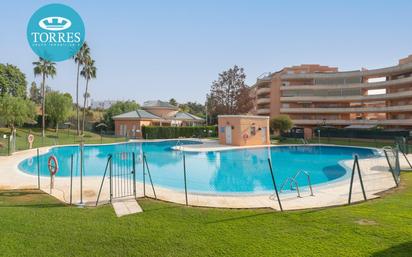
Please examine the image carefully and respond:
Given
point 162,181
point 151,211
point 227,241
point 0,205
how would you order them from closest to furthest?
1. point 227,241
2. point 151,211
3. point 0,205
4. point 162,181

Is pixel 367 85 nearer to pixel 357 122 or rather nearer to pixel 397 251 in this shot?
pixel 357 122

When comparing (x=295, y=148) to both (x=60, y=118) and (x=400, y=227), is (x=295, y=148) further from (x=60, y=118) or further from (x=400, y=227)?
(x=60, y=118)

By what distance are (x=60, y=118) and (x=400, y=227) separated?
51011 mm

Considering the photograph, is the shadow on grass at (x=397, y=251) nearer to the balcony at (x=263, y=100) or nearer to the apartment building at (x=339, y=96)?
the apartment building at (x=339, y=96)

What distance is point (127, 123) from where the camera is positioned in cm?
4484

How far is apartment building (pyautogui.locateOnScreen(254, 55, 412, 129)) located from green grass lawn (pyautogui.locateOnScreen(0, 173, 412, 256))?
44221mm

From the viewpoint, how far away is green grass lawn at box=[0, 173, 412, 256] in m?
5.00

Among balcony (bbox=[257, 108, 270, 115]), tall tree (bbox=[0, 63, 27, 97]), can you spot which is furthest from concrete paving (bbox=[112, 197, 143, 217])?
tall tree (bbox=[0, 63, 27, 97])

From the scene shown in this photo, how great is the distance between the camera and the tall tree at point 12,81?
48694 mm

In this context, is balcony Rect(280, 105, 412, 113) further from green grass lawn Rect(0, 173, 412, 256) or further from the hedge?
green grass lawn Rect(0, 173, 412, 256)

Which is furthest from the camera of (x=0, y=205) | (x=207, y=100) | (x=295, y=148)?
(x=207, y=100)

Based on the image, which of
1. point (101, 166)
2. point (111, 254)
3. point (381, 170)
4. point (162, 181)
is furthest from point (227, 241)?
point (101, 166)

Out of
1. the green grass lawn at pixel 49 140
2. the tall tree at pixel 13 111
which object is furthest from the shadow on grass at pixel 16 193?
the tall tree at pixel 13 111

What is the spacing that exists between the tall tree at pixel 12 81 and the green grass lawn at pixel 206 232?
51850 mm
